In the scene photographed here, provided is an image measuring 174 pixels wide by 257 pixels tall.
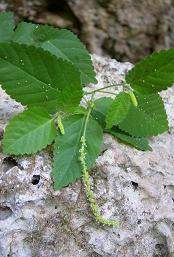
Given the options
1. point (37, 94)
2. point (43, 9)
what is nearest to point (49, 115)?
point (37, 94)

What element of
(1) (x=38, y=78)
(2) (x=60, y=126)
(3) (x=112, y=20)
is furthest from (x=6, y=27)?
(3) (x=112, y=20)

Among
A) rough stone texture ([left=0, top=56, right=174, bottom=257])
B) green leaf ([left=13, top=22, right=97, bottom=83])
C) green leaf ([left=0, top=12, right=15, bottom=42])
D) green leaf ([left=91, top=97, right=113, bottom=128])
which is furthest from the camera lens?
green leaf ([left=0, top=12, right=15, bottom=42])

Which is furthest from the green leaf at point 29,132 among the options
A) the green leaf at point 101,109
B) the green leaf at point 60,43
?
the green leaf at point 60,43

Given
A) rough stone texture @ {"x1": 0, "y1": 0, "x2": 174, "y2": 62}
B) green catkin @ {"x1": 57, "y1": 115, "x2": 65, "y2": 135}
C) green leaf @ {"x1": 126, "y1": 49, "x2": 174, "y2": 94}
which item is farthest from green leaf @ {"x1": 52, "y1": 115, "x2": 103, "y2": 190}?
rough stone texture @ {"x1": 0, "y1": 0, "x2": 174, "y2": 62}

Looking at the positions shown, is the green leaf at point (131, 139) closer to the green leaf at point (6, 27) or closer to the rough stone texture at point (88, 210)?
the rough stone texture at point (88, 210)

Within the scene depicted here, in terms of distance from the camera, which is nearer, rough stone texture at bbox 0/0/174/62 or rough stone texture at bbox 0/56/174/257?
rough stone texture at bbox 0/56/174/257

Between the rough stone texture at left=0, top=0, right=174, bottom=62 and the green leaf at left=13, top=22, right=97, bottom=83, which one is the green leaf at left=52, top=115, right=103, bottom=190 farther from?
the rough stone texture at left=0, top=0, right=174, bottom=62
